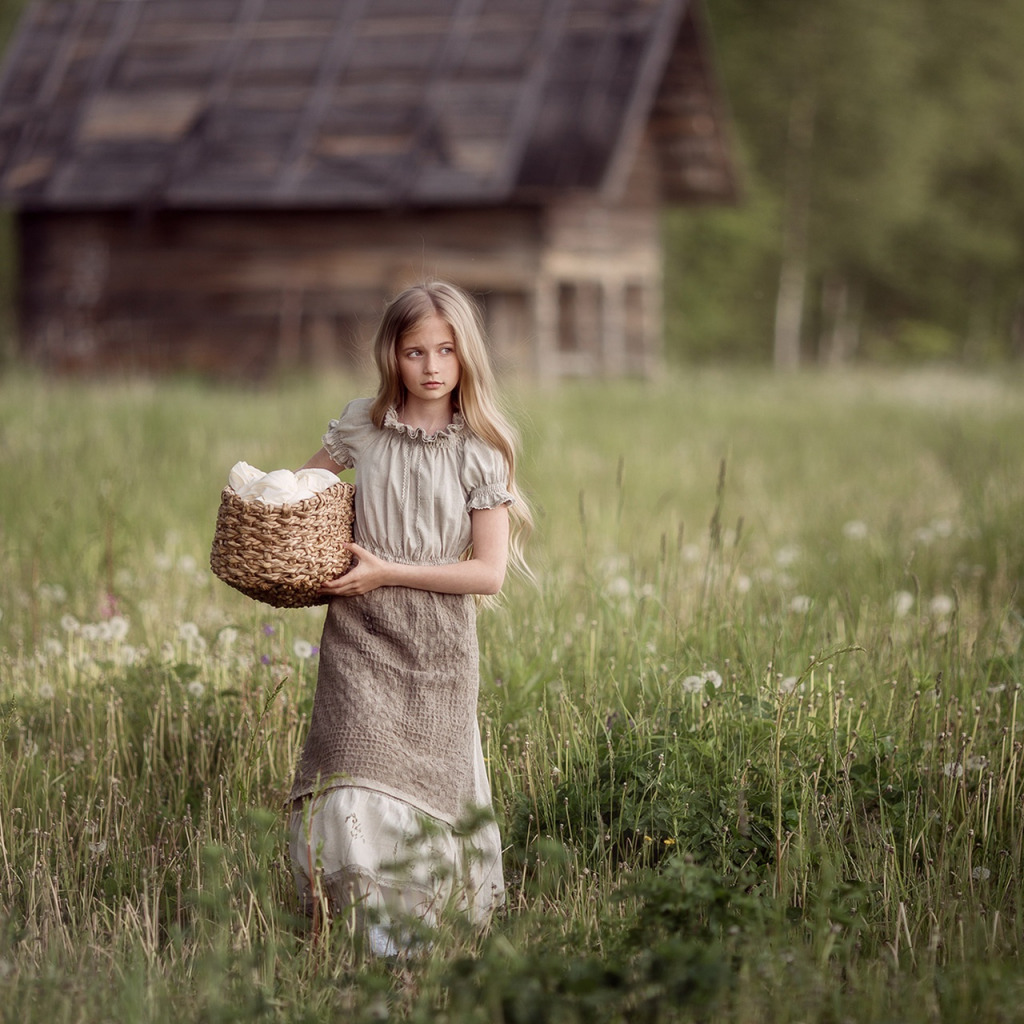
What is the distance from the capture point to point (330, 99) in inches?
565

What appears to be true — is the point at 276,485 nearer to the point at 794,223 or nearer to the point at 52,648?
the point at 52,648

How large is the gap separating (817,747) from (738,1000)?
1.18 metres

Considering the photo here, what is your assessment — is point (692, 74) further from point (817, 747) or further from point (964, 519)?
point (817, 747)

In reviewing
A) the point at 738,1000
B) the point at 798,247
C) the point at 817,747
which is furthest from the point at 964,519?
the point at 798,247

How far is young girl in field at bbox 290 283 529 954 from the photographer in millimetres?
2578

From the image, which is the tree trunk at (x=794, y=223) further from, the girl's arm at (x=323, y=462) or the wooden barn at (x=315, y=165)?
the girl's arm at (x=323, y=462)

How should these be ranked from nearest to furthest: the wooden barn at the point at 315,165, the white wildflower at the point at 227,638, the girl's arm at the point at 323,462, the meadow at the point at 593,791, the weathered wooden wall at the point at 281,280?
the meadow at the point at 593,791
the girl's arm at the point at 323,462
the white wildflower at the point at 227,638
the wooden barn at the point at 315,165
the weathered wooden wall at the point at 281,280

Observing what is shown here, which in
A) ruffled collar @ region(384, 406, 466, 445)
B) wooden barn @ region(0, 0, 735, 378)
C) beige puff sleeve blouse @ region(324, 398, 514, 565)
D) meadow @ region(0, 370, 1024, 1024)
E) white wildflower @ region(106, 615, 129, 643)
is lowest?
meadow @ region(0, 370, 1024, 1024)

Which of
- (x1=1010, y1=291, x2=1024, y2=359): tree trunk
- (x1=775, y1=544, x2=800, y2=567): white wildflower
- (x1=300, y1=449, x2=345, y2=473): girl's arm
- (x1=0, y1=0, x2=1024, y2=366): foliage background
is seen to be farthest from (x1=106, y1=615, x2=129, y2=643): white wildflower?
(x1=1010, y1=291, x2=1024, y2=359): tree trunk

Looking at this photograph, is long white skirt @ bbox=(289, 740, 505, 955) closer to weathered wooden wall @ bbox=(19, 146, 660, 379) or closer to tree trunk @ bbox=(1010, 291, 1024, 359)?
weathered wooden wall @ bbox=(19, 146, 660, 379)

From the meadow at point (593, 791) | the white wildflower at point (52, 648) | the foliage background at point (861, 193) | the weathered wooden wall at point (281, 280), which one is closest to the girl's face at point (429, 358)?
the meadow at point (593, 791)

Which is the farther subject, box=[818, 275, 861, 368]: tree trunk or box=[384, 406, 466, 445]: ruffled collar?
box=[818, 275, 861, 368]: tree trunk

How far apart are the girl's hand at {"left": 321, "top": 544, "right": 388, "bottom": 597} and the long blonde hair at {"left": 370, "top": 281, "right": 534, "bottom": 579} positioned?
0.34m

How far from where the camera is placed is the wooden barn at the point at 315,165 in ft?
44.8
